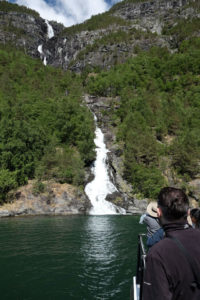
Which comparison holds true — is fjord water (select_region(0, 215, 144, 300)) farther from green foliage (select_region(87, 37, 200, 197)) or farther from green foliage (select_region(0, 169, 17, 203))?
green foliage (select_region(87, 37, 200, 197))

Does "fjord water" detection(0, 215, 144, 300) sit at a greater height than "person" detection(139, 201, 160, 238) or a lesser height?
lesser

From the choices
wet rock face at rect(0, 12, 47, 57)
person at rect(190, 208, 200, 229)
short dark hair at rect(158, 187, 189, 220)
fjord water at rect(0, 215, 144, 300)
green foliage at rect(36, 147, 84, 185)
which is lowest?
fjord water at rect(0, 215, 144, 300)

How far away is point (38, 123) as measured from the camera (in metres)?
62.3

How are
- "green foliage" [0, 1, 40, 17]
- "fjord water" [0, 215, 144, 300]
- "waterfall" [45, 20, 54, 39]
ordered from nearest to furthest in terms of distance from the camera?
"fjord water" [0, 215, 144, 300], "green foliage" [0, 1, 40, 17], "waterfall" [45, 20, 54, 39]

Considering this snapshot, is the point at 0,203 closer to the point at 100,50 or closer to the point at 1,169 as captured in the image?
the point at 1,169

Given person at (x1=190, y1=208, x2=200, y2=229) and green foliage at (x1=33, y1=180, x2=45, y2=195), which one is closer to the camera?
person at (x1=190, y1=208, x2=200, y2=229)

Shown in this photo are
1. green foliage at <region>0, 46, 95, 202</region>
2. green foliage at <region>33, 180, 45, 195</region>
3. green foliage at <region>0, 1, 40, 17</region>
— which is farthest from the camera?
green foliage at <region>0, 1, 40, 17</region>

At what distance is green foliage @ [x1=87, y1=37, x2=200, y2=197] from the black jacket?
146ft

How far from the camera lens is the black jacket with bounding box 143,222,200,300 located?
2.39 m

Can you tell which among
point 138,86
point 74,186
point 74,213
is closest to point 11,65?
point 138,86

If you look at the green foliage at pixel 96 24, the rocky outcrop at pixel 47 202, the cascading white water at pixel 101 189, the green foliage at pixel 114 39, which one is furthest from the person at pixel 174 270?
the green foliage at pixel 96 24

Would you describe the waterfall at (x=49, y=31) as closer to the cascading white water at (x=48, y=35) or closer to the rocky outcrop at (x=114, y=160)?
the cascading white water at (x=48, y=35)

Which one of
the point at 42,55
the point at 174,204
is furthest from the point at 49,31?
the point at 174,204

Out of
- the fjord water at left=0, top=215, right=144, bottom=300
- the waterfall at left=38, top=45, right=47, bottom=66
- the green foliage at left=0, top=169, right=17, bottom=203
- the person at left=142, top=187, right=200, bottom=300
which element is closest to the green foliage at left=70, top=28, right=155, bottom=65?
the waterfall at left=38, top=45, right=47, bottom=66
